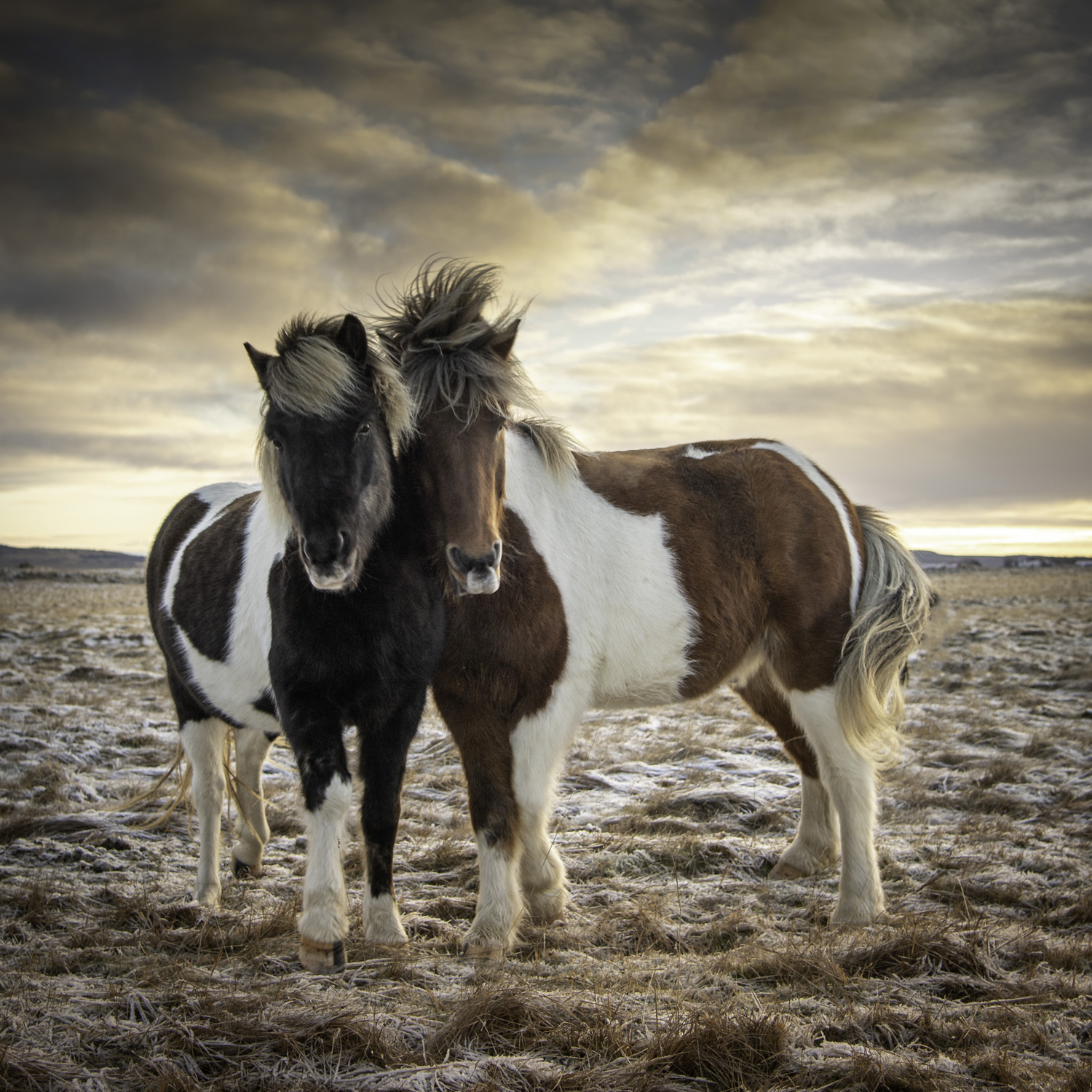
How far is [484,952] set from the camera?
Result: 10.5 feet

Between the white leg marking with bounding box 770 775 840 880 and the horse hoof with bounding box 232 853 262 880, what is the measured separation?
9.32 ft

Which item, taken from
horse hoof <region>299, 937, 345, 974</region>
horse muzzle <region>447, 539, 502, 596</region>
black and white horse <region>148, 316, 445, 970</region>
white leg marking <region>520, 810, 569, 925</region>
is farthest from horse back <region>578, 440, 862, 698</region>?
horse hoof <region>299, 937, 345, 974</region>

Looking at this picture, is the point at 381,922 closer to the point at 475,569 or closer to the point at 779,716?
the point at 475,569

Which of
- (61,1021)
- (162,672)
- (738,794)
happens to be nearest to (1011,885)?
(738,794)

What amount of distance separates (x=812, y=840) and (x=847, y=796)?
22.0 inches

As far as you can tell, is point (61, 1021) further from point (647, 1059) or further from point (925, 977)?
point (925, 977)

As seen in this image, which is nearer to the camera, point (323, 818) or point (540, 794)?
point (323, 818)

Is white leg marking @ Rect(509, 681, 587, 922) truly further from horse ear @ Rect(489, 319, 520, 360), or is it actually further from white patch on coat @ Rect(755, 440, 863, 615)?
white patch on coat @ Rect(755, 440, 863, 615)

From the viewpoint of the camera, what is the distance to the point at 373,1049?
224 centimetres

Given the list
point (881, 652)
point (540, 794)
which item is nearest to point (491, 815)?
point (540, 794)

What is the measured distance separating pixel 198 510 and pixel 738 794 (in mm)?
4080

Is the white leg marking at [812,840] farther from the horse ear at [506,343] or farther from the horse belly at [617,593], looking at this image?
the horse ear at [506,343]

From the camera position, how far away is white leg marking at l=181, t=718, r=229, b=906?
12.7ft

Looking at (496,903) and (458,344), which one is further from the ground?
(458,344)
